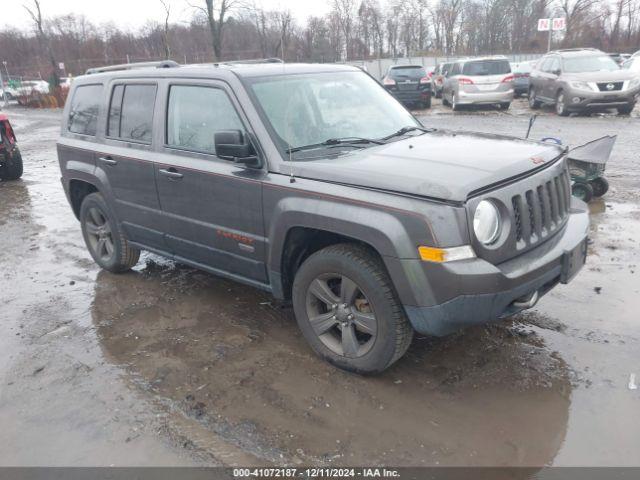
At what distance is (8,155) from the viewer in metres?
10.2

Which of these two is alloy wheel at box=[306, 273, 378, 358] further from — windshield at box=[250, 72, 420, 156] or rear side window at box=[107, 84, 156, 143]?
rear side window at box=[107, 84, 156, 143]

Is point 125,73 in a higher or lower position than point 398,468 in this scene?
higher

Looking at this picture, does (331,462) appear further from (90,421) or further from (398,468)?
(90,421)

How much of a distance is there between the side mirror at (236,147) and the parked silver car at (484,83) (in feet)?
50.7

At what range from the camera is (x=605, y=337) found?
3.76m

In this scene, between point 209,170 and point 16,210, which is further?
point 16,210

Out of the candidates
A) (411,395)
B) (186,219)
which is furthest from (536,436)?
(186,219)

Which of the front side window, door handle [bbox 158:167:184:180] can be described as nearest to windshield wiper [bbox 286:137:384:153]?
the front side window

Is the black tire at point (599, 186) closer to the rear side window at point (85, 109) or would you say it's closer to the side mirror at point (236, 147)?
the side mirror at point (236, 147)

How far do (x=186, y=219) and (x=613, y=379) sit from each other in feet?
10.5

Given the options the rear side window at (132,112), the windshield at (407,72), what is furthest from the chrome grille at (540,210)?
the windshield at (407,72)

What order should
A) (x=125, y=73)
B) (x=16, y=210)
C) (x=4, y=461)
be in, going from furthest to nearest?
(x=16, y=210) < (x=125, y=73) < (x=4, y=461)

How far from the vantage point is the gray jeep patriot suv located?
293 centimetres

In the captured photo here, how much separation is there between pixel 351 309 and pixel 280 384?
68cm
